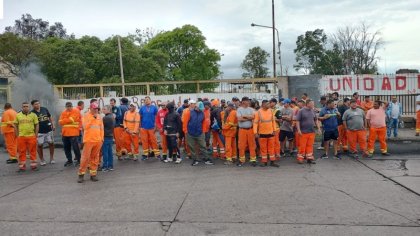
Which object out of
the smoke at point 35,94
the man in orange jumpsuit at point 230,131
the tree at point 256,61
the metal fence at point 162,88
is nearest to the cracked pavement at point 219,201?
the man in orange jumpsuit at point 230,131

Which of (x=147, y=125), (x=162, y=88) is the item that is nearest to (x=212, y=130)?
(x=147, y=125)

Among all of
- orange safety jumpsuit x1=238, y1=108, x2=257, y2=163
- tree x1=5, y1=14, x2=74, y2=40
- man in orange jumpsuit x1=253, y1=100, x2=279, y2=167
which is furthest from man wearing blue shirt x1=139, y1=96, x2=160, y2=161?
tree x1=5, y1=14, x2=74, y2=40

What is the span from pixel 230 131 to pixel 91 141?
386 cm

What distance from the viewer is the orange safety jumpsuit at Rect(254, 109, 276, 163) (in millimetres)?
10242

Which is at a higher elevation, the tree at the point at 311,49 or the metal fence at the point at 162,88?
the tree at the point at 311,49

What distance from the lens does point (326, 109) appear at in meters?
11.4

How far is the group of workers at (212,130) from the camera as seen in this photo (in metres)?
10.4

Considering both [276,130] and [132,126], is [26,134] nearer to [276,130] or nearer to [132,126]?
[132,126]

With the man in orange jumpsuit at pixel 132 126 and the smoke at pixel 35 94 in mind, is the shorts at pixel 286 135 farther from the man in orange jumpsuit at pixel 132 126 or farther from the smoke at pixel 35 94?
the smoke at pixel 35 94

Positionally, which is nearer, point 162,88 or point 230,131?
point 230,131

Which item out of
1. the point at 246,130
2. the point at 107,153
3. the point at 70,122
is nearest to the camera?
the point at 107,153

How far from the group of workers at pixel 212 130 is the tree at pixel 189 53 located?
40767 mm

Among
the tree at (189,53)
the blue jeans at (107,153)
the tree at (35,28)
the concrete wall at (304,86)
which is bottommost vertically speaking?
the blue jeans at (107,153)

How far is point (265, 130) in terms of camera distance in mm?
10234
